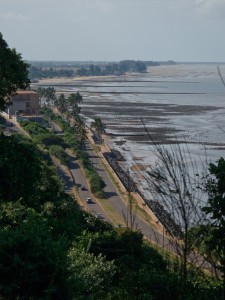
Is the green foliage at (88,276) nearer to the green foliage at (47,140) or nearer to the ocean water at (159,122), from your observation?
the ocean water at (159,122)

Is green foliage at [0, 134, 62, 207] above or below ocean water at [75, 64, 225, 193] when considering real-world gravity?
above

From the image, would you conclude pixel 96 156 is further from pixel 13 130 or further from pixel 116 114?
pixel 116 114

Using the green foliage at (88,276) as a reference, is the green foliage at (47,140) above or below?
below

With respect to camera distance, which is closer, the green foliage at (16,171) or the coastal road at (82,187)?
the green foliage at (16,171)

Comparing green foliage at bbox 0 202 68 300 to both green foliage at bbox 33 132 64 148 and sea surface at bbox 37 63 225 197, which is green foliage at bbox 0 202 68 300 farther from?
green foliage at bbox 33 132 64 148

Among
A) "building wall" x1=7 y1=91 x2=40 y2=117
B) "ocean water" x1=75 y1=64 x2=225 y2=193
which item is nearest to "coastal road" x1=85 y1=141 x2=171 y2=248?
"ocean water" x1=75 y1=64 x2=225 y2=193

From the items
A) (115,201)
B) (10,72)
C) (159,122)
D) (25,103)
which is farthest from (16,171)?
(25,103)

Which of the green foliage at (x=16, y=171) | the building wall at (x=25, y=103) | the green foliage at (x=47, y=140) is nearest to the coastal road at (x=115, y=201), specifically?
the green foliage at (x=47, y=140)

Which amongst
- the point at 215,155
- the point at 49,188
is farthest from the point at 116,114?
the point at 49,188

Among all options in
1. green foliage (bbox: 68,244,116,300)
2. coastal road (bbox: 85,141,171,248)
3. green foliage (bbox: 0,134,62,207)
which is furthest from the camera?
coastal road (bbox: 85,141,171,248)
